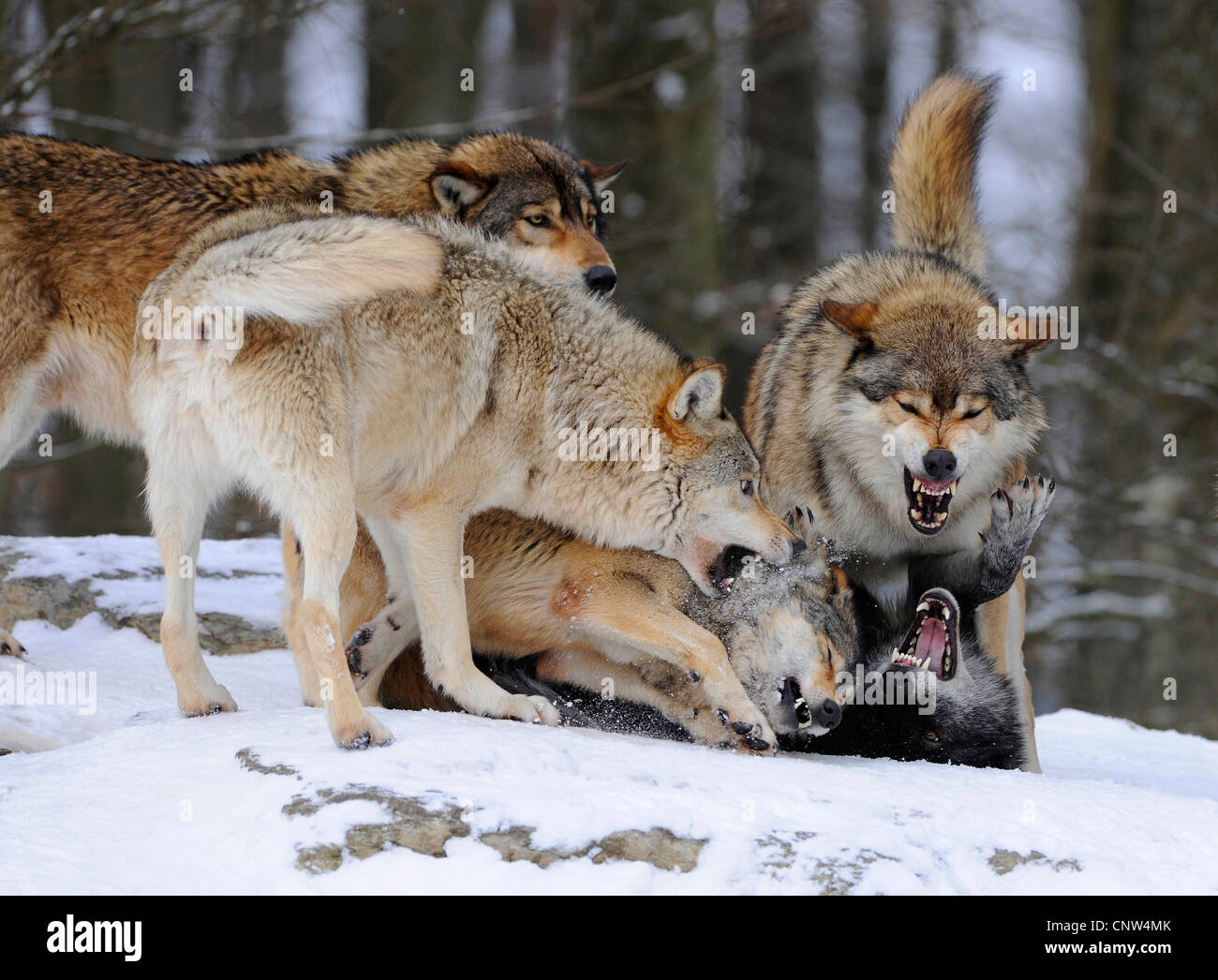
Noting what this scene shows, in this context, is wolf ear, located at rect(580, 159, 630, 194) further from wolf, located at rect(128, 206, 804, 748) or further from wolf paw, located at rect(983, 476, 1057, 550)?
wolf paw, located at rect(983, 476, 1057, 550)

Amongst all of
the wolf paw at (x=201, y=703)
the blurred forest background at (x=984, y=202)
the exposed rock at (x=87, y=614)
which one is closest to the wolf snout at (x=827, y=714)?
the wolf paw at (x=201, y=703)

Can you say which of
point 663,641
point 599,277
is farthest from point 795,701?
point 599,277

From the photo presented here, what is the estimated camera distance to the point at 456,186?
5.98 metres

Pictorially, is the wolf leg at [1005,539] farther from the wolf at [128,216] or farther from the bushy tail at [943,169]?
the wolf at [128,216]

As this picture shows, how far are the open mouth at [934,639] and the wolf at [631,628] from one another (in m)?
0.24

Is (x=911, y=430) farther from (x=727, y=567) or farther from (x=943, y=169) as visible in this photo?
(x=943, y=169)

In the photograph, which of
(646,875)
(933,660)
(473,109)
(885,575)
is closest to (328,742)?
(646,875)

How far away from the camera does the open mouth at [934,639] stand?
5102 millimetres

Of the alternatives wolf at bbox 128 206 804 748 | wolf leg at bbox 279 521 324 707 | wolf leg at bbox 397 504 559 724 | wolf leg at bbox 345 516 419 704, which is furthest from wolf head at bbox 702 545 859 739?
wolf leg at bbox 279 521 324 707

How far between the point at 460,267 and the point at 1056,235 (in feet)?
31.8

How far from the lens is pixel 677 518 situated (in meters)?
5.16

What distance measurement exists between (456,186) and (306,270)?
1980 mm

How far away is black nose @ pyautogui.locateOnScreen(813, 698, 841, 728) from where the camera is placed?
4.75 metres

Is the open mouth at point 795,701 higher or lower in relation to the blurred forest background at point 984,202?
lower
